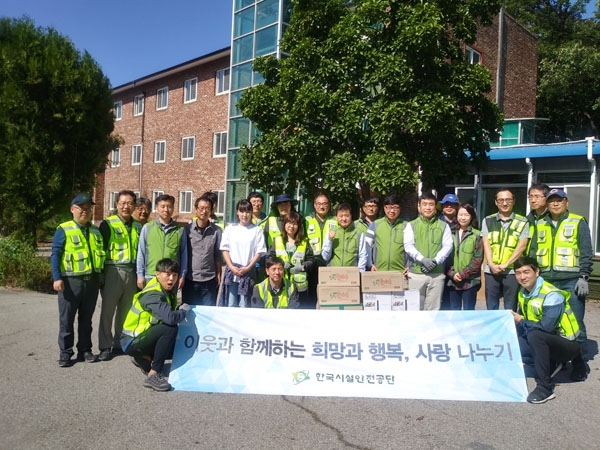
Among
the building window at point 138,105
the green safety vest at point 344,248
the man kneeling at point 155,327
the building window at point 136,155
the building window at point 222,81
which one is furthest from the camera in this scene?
the building window at point 136,155

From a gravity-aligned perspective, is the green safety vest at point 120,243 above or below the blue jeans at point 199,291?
above

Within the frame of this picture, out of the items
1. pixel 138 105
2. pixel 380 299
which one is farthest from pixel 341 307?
pixel 138 105

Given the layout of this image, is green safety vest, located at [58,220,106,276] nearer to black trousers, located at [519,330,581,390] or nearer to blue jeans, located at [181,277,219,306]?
blue jeans, located at [181,277,219,306]

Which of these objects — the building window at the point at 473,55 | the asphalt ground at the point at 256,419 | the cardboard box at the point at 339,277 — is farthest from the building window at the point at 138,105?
the cardboard box at the point at 339,277

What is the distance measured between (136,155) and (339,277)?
2874cm

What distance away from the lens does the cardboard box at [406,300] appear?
5.95 m

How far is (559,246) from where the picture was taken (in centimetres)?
595

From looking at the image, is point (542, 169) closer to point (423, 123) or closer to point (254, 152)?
point (423, 123)

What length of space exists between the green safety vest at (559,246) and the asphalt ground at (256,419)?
133 cm

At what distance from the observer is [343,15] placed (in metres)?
12.0

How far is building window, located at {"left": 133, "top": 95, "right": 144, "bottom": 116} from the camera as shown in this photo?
31398mm

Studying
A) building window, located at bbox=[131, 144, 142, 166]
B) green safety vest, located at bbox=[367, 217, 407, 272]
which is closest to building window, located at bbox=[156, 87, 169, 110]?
building window, located at bbox=[131, 144, 142, 166]

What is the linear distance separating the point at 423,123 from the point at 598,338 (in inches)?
199

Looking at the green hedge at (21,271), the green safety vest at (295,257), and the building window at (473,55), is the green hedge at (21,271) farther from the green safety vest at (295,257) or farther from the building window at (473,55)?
the building window at (473,55)
